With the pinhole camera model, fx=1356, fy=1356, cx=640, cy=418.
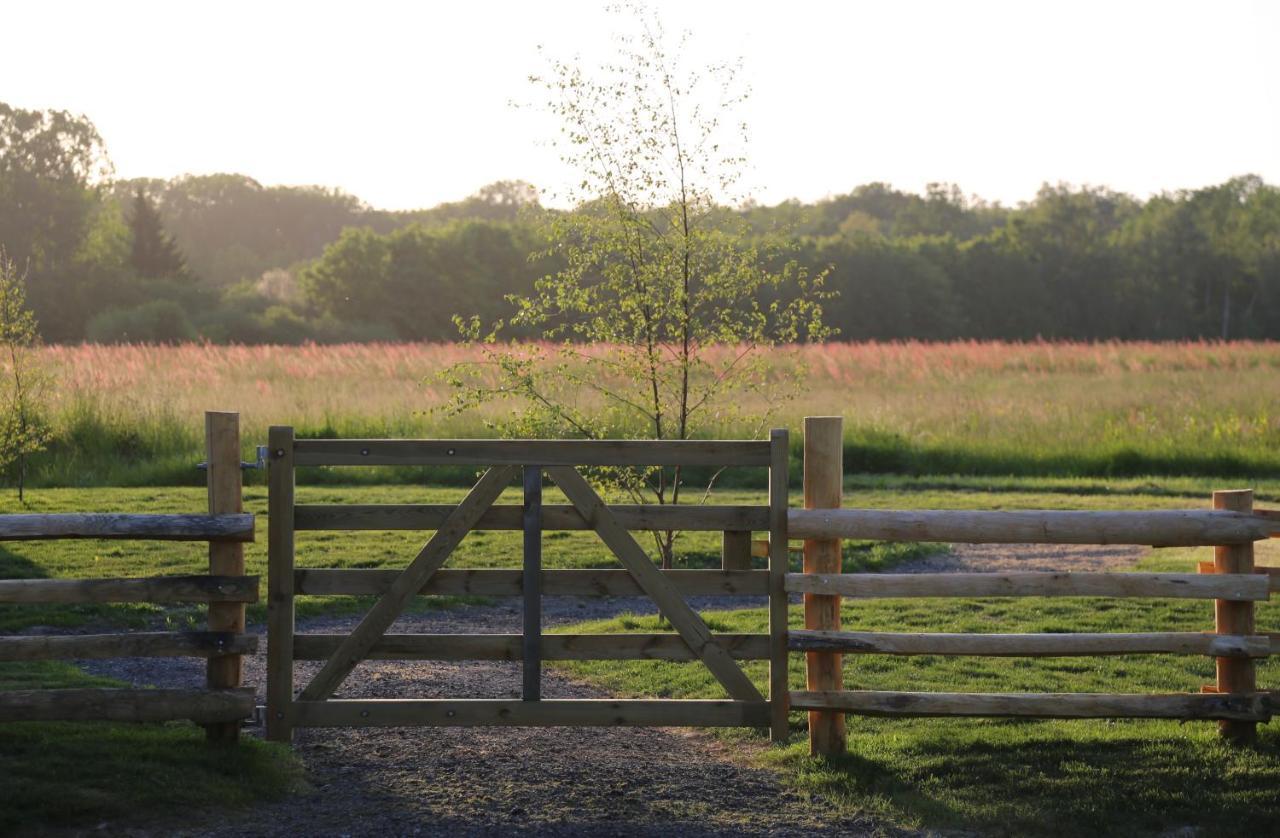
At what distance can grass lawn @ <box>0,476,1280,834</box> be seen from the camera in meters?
6.65

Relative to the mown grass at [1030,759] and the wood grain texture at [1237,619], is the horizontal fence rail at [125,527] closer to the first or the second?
the mown grass at [1030,759]

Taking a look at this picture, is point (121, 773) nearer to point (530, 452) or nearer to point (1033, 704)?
point (530, 452)

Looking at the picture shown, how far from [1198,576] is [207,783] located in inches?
212

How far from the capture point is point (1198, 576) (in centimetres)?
746

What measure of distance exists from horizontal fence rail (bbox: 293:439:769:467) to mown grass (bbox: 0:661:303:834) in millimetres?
1646

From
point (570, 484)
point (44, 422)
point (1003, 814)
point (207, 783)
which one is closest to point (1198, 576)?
point (1003, 814)

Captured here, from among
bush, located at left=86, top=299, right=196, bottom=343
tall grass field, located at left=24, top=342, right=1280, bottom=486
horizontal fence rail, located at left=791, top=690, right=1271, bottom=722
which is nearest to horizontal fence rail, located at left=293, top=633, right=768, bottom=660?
horizontal fence rail, located at left=791, top=690, right=1271, bottom=722

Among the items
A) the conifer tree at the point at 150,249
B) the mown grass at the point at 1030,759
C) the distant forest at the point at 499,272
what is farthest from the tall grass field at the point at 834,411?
the conifer tree at the point at 150,249

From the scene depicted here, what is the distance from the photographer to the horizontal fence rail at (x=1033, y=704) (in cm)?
743

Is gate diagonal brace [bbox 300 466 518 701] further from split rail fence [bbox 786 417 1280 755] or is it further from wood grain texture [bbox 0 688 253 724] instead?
split rail fence [bbox 786 417 1280 755]

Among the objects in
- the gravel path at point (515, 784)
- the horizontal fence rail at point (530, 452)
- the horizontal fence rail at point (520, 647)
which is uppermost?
the horizontal fence rail at point (530, 452)

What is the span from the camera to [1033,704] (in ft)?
24.4

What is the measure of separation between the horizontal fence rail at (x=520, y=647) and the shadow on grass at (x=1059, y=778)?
0.79 metres

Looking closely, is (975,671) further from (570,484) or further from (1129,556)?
(1129,556)
